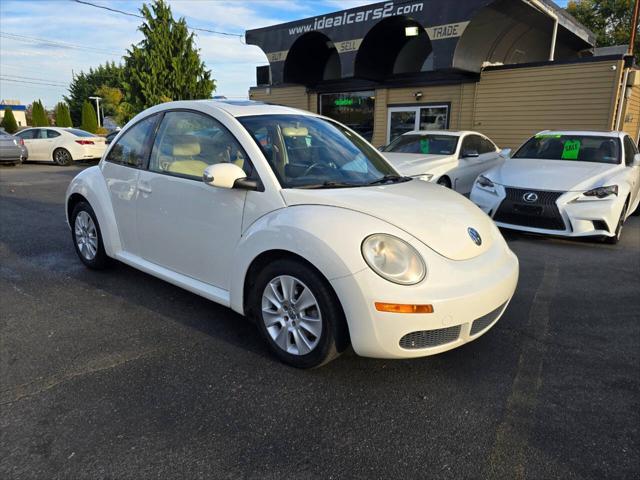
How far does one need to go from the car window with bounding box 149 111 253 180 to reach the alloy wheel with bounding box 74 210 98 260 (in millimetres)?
1179

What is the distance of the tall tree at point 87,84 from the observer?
203ft

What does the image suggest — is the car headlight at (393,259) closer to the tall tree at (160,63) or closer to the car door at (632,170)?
the car door at (632,170)

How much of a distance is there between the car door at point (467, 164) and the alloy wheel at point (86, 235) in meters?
6.31

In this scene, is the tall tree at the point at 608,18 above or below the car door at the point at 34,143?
above

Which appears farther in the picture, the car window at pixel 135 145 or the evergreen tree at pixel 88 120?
the evergreen tree at pixel 88 120

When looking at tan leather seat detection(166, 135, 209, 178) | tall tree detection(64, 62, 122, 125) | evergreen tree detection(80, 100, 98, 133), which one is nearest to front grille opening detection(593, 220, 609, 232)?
tan leather seat detection(166, 135, 209, 178)

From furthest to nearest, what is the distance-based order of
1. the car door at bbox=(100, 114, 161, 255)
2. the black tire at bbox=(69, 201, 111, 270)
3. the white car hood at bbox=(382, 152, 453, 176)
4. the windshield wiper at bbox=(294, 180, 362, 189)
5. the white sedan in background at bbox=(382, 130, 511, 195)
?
1. the white sedan in background at bbox=(382, 130, 511, 195)
2. the white car hood at bbox=(382, 152, 453, 176)
3. the black tire at bbox=(69, 201, 111, 270)
4. the car door at bbox=(100, 114, 161, 255)
5. the windshield wiper at bbox=(294, 180, 362, 189)

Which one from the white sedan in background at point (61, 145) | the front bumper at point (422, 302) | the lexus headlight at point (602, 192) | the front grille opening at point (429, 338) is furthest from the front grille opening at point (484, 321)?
the white sedan in background at point (61, 145)

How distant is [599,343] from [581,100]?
387 inches

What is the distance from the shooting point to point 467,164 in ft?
29.2

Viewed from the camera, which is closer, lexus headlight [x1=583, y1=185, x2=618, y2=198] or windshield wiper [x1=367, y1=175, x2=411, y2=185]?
windshield wiper [x1=367, y1=175, x2=411, y2=185]

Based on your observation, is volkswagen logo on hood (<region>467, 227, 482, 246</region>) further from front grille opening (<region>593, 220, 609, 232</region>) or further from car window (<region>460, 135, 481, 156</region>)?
car window (<region>460, 135, 481, 156</region>)

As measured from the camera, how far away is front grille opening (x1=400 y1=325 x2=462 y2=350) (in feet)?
8.18

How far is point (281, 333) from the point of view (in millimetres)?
2861
